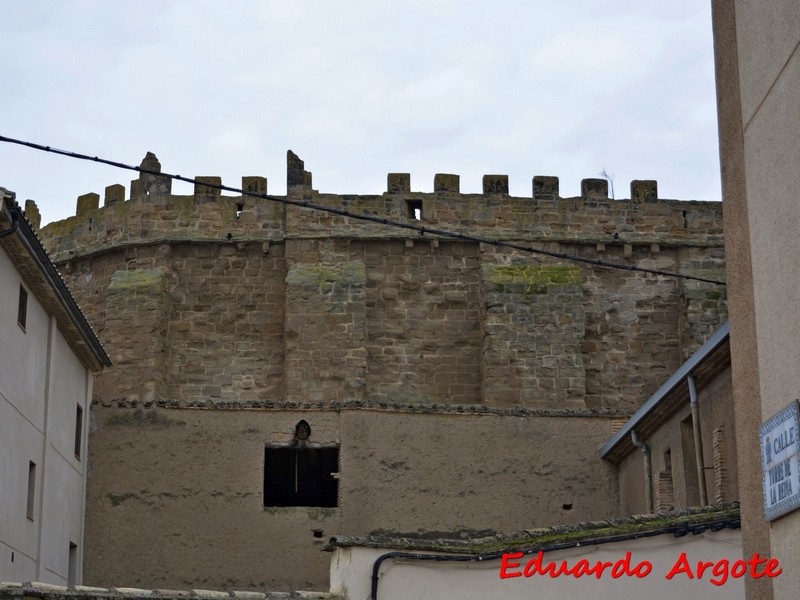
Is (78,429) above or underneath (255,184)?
underneath

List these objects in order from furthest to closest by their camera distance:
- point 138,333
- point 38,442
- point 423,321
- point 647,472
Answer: point 423,321
point 138,333
point 647,472
point 38,442

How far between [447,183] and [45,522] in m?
13.0

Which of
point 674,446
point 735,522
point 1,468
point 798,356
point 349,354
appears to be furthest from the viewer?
point 349,354

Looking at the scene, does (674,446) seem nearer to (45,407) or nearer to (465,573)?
(465,573)

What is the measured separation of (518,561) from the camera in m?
12.8

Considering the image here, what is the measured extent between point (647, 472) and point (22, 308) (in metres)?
→ 7.53

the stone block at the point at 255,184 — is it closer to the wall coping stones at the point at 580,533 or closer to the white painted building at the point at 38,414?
the white painted building at the point at 38,414

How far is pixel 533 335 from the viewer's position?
2775 centimetres

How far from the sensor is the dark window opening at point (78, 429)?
785 inches

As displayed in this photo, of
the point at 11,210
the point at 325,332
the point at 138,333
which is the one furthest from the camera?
the point at 138,333

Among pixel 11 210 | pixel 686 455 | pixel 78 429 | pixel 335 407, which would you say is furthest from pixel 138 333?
pixel 686 455

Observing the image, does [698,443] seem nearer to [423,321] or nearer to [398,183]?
[423,321]

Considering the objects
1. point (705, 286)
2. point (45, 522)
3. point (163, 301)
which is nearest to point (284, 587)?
point (45, 522)

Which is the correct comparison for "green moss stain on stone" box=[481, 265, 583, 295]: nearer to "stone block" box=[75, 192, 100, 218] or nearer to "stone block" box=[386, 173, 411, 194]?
"stone block" box=[386, 173, 411, 194]
